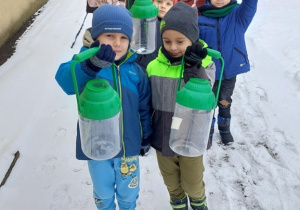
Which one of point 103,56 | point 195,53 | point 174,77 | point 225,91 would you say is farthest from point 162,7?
point 103,56

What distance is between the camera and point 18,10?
7.91 m

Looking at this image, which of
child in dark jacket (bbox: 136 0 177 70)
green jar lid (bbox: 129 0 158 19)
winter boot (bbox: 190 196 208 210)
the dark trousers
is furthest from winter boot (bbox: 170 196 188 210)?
green jar lid (bbox: 129 0 158 19)

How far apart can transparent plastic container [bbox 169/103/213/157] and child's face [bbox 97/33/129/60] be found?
23.3 inches

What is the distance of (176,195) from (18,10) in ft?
23.7

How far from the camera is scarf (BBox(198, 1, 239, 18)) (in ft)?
9.64

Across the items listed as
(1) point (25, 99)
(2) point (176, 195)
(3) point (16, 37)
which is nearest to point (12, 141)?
(1) point (25, 99)

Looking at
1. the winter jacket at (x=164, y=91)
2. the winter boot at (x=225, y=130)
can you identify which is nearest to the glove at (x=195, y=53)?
the winter jacket at (x=164, y=91)

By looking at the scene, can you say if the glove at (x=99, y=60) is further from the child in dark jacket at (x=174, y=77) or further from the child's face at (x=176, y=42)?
the child's face at (x=176, y=42)

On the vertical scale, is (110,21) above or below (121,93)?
above

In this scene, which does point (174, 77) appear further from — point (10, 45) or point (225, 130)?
point (10, 45)

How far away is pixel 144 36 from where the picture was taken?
3377 mm

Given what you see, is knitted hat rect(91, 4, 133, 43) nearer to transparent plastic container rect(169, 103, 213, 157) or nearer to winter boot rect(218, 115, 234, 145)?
transparent plastic container rect(169, 103, 213, 157)

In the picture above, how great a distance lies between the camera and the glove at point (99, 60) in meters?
1.53

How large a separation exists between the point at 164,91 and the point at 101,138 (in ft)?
1.81
